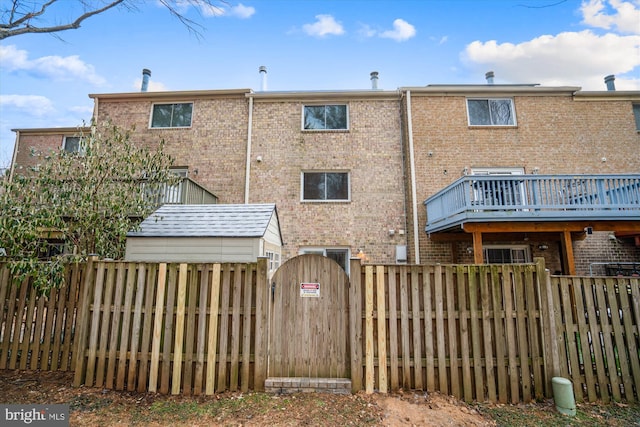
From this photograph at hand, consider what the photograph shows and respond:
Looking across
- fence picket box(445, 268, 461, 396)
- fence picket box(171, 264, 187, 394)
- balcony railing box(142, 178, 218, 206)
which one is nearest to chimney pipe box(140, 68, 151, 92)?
balcony railing box(142, 178, 218, 206)

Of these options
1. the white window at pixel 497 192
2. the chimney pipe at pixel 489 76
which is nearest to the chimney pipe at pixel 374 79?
the chimney pipe at pixel 489 76

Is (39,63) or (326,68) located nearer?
(39,63)

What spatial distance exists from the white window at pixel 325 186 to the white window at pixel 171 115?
5195 millimetres

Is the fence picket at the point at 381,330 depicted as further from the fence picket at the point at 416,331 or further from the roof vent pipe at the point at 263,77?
the roof vent pipe at the point at 263,77

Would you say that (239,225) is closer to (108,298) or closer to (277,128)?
(108,298)

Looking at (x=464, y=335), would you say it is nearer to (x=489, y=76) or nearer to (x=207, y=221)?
(x=207, y=221)

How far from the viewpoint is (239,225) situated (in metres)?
6.27

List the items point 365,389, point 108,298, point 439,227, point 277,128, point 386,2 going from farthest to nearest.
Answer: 1. point 277,128
2. point 439,227
3. point 386,2
4. point 108,298
5. point 365,389

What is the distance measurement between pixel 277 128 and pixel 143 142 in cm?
522

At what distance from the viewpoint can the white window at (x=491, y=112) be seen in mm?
10695

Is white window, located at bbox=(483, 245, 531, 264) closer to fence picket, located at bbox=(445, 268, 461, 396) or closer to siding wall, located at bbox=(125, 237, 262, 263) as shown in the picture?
fence picket, located at bbox=(445, 268, 461, 396)

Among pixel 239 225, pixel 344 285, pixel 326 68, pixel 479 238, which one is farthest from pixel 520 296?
pixel 326 68
